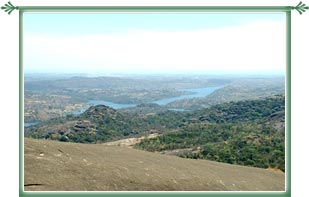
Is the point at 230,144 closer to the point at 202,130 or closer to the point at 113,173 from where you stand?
the point at 202,130

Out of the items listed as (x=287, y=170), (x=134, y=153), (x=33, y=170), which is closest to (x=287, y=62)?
(x=287, y=170)

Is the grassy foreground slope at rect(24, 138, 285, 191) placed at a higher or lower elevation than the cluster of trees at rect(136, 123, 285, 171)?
higher

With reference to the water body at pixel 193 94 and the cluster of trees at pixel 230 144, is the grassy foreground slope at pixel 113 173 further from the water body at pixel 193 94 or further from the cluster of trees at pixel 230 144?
the water body at pixel 193 94

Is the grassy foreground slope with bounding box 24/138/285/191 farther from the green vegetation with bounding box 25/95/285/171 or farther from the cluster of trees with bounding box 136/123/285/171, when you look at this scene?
the green vegetation with bounding box 25/95/285/171

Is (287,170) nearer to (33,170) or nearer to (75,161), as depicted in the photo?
(75,161)

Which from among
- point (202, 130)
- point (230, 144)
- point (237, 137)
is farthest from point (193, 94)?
point (230, 144)

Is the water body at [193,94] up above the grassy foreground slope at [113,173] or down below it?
above

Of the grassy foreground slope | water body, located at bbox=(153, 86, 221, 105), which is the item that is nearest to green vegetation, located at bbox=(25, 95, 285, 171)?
the grassy foreground slope
